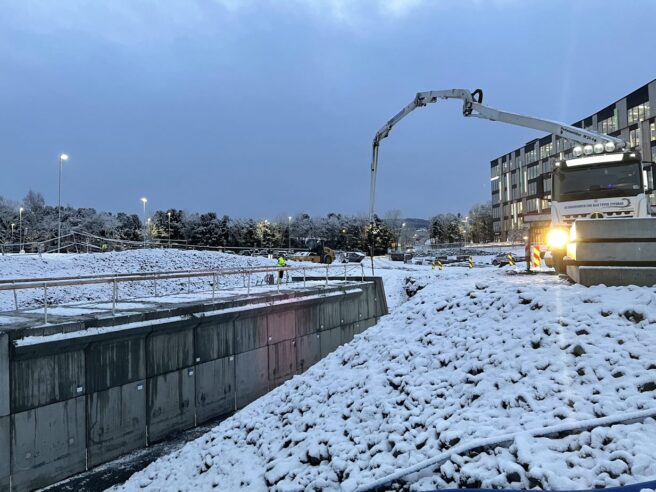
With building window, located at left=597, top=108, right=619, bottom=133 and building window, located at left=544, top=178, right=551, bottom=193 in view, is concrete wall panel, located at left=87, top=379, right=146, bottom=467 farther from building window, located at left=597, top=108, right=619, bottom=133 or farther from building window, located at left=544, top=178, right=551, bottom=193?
building window, located at left=597, top=108, right=619, bottom=133

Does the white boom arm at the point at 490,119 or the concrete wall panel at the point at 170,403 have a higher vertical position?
the white boom arm at the point at 490,119

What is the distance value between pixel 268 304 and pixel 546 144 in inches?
3057

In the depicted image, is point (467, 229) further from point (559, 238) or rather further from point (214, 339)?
point (214, 339)

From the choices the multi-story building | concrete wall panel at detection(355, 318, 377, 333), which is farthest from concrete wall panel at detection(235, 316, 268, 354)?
the multi-story building

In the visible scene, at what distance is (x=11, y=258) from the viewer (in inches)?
1099

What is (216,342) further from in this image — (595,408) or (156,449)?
(595,408)

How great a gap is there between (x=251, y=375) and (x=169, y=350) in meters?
3.51

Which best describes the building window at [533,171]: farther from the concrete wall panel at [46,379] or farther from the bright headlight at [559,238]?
the concrete wall panel at [46,379]

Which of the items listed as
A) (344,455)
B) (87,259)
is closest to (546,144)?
(87,259)

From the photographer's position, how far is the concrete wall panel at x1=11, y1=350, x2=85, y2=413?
29.9ft

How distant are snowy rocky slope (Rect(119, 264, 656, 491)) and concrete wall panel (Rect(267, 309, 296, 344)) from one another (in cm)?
725

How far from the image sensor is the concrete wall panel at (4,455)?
875 cm

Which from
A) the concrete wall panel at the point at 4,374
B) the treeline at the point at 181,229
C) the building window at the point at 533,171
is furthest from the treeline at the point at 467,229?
the concrete wall panel at the point at 4,374

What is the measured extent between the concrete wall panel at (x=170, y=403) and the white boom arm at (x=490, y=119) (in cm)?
705
